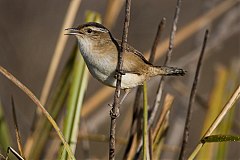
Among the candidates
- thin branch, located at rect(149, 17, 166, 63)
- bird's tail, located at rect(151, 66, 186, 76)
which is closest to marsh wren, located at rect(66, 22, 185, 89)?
bird's tail, located at rect(151, 66, 186, 76)

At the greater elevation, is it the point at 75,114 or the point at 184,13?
the point at 184,13

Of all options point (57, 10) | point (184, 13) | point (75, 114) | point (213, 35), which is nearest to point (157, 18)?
point (184, 13)

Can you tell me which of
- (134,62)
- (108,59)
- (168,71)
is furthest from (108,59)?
(168,71)

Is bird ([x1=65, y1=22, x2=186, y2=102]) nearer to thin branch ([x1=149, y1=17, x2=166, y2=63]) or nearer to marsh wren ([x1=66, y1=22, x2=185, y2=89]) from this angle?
marsh wren ([x1=66, y1=22, x2=185, y2=89])

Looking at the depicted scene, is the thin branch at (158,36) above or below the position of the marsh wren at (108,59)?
above

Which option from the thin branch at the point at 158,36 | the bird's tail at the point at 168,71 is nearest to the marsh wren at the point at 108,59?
the bird's tail at the point at 168,71

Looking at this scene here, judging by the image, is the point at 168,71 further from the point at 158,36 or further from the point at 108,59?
the point at 108,59

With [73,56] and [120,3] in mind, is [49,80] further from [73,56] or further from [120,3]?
[120,3]

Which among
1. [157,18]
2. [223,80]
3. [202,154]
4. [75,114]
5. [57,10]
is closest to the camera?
[75,114]

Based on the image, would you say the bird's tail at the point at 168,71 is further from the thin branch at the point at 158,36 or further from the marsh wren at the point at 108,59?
the thin branch at the point at 158,36
